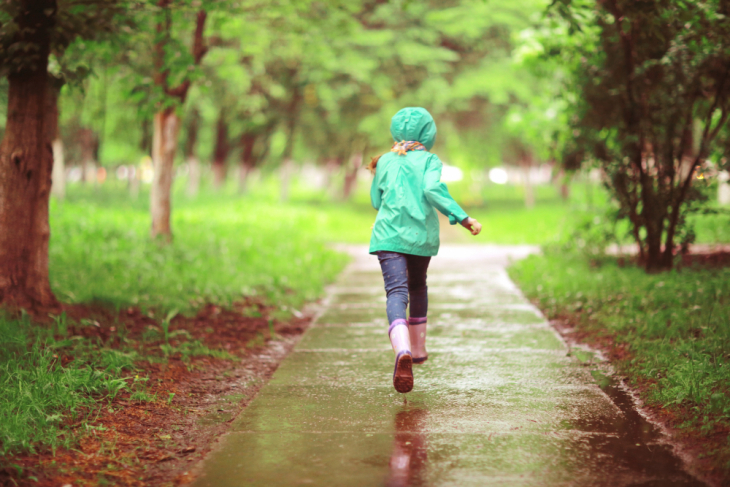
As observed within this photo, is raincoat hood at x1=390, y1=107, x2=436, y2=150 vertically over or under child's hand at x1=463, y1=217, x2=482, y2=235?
over

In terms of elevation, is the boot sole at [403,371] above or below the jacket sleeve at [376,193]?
below

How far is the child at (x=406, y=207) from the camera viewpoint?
463 centimetres

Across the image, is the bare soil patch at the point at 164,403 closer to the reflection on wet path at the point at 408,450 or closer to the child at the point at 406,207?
the reflection on wet path at the point at 408,450

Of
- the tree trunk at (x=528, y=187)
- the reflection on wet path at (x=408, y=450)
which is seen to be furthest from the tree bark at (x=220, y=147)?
the reflection on wet path at (x=408, y=450)

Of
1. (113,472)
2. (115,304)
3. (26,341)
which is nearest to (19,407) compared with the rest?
(113,472)

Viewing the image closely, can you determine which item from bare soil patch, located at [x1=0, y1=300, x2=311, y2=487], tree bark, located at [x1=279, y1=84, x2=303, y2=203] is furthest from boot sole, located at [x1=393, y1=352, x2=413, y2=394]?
tree bark, located at [x1=279, y1=84, x2=303, y2=203]

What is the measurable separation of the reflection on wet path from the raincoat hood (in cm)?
180

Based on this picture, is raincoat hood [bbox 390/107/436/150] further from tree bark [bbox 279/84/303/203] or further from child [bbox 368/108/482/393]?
tree bark [bbox 279/84/303/203]

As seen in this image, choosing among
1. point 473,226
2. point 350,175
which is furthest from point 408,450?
point 350,175

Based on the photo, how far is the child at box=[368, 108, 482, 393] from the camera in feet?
15.2

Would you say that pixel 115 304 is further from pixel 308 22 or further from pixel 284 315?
pixel 308 22

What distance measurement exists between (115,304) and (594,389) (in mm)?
4794

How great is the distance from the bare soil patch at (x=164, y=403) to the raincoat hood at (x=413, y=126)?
2.08 metres

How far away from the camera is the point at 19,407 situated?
13.4 feet
